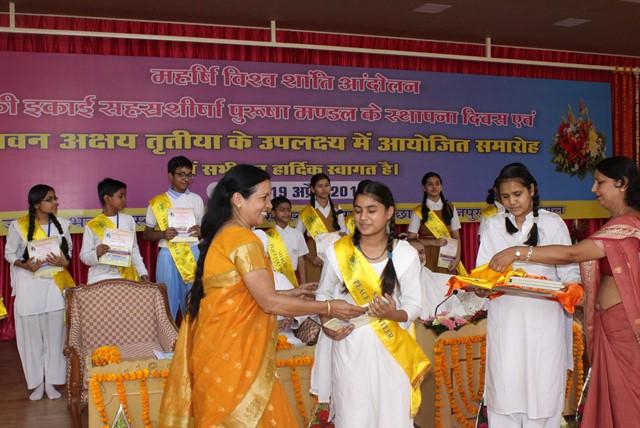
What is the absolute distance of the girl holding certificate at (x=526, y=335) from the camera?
2713 millimetres

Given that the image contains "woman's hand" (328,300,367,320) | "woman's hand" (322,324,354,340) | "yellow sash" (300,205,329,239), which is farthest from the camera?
"yellow sash" (300,205,329,239)

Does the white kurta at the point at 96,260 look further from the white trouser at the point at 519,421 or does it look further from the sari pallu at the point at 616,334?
the sari pallu at the point at 616,334

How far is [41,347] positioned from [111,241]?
867mm

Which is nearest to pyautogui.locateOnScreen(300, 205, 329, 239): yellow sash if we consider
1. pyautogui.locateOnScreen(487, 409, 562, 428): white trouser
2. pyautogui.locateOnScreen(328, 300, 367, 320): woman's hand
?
pyautogui.locateOnScreen(487, 409, 562, 428): white trouser

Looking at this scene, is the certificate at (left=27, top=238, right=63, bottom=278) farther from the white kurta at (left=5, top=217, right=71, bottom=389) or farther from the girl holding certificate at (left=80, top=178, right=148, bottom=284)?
the girl holding certificate at (left=80, top=178, right=148, bottom=284)

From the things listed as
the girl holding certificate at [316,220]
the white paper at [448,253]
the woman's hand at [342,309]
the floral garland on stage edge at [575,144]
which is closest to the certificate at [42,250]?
the girl holding certificate at [316,220]

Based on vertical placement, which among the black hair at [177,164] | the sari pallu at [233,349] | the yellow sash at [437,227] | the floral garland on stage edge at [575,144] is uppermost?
the floral garland on stage edge at [575,144]

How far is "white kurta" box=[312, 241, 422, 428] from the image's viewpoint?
2.39 meters

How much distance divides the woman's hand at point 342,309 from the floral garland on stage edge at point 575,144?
655 centimetres

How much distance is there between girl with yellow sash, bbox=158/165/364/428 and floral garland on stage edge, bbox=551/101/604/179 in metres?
6.63

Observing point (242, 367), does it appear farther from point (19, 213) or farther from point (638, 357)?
point (19, 213)

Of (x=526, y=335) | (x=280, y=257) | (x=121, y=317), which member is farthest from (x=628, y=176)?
(x=280, y=257)

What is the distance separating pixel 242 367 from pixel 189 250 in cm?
301

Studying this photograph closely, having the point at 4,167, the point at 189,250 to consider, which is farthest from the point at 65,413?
the point at 4,167
